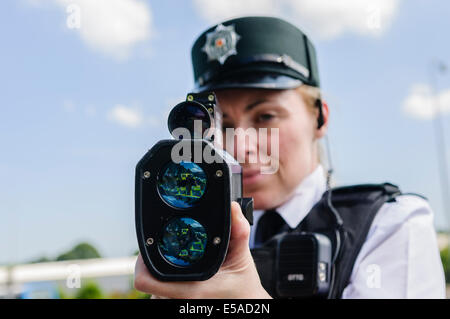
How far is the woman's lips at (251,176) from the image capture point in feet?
7.93

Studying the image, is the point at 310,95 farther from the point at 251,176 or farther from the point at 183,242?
the point at 183,242

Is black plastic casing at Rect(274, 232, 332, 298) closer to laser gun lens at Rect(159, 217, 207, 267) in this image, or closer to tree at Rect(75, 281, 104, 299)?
laser gun lens at Rect(159, 217, 207, 267)

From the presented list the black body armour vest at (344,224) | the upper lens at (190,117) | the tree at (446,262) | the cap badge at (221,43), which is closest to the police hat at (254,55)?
the cap badge at (221,43)

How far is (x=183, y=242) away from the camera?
1426 millimetres

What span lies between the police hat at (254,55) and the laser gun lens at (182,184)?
3.71 feet

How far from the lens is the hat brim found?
2.46 meters

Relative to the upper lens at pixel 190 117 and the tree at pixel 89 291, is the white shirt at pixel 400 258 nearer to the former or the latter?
the upper lens at pixel 190 117

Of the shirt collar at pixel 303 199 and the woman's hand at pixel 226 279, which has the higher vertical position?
the shirt collar at pixel 303 199

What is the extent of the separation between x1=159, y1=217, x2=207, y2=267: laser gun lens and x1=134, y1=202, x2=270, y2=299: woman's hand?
7cm
